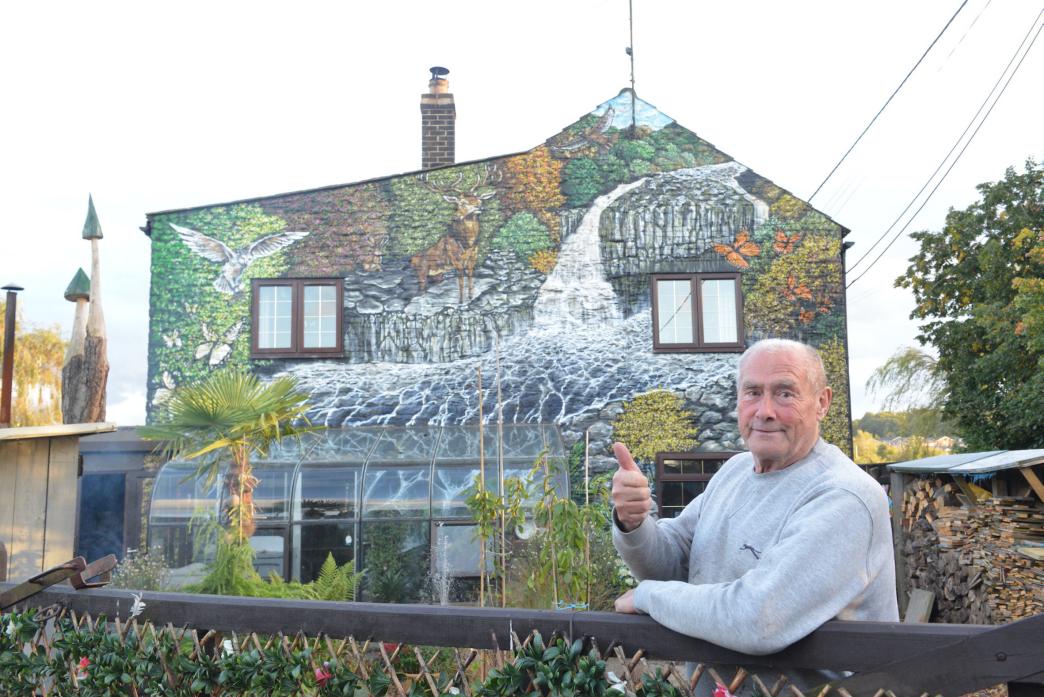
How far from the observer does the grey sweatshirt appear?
1.91 metres

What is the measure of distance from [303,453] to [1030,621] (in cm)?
1128

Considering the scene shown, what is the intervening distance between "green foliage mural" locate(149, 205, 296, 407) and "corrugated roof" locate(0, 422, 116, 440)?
18.2 feet

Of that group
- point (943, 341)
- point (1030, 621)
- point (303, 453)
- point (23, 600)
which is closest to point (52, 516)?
point (303, 453)

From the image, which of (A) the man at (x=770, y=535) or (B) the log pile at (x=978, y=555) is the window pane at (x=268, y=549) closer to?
(B) the log pile at (x=978, y=555)

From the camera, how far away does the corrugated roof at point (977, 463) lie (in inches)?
329

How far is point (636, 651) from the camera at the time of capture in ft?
6.91

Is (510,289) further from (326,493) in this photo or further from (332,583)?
(332,583)

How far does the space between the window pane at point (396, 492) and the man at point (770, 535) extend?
900 cm

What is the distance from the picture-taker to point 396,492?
1160cm

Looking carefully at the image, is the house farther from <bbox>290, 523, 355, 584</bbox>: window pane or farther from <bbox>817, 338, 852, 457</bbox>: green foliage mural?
<bbox>290, 523, 355, 584</bbox>: window pane

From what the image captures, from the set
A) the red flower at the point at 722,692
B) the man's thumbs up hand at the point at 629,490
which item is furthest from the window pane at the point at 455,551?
the red flower at the point at 722,692

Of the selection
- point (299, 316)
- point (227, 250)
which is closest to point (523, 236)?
point (299, 316)

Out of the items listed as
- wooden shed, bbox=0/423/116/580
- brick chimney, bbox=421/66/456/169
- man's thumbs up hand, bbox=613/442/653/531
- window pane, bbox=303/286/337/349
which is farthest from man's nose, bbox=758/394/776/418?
brick chimney, bbox=421/66/456/169

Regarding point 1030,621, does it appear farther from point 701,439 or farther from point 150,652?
point 701,439
